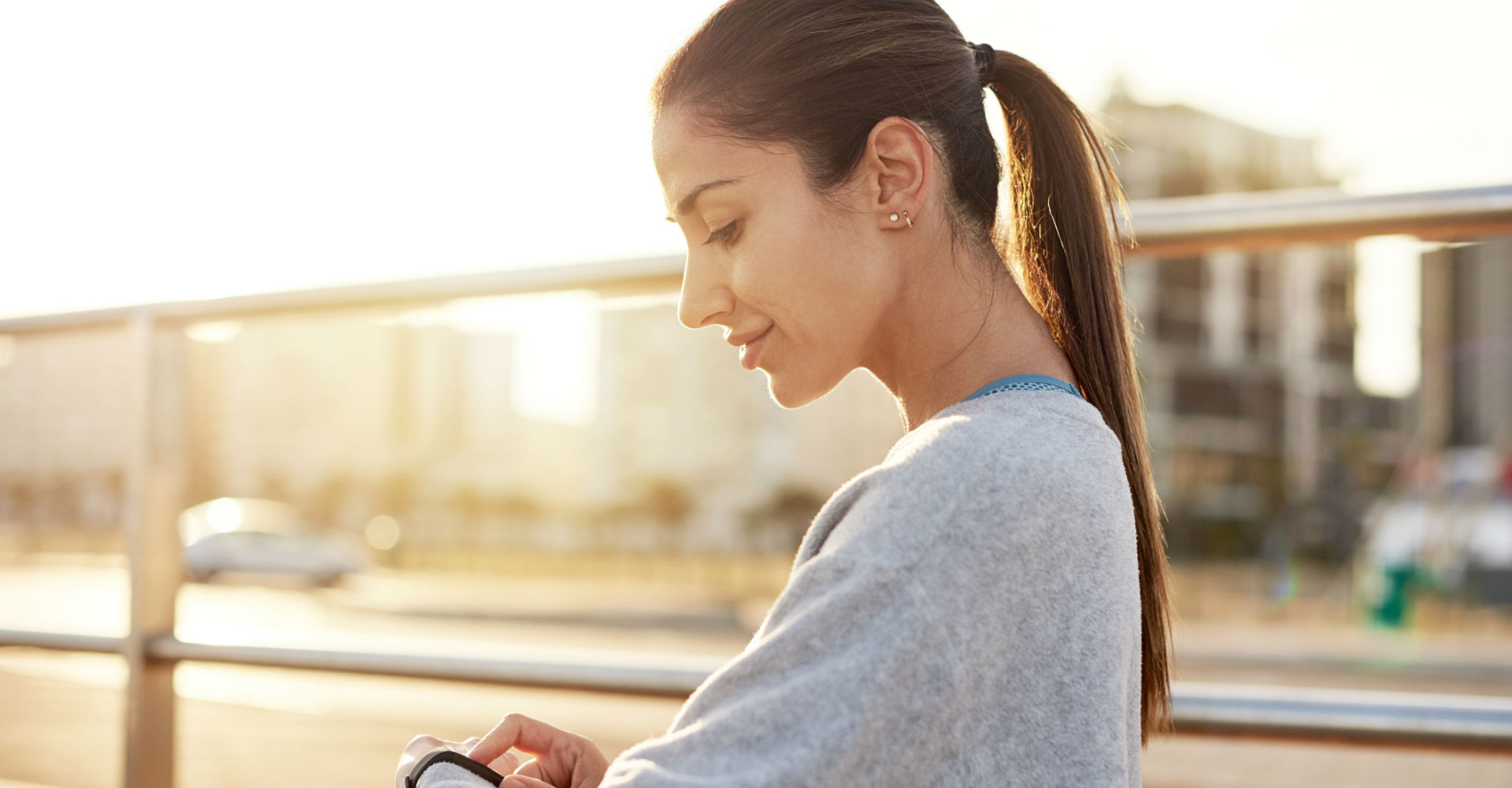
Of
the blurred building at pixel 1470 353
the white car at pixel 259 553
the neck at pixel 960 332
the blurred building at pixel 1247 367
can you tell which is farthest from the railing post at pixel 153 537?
the blurred building at pixel 1247 367

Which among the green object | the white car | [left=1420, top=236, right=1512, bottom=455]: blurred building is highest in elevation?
[left=1420, top=236, right=1512, bottom=455]: blurred building

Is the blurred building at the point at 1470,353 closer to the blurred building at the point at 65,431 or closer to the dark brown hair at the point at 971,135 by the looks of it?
the blurred building at the point at 65,431

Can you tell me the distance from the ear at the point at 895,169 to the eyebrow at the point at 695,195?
11 centimetres

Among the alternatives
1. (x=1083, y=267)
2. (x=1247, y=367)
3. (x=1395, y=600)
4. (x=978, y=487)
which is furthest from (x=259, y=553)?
(x=1247, y=367)

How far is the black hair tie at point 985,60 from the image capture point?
1.24 meters

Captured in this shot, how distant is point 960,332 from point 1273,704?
0.53m

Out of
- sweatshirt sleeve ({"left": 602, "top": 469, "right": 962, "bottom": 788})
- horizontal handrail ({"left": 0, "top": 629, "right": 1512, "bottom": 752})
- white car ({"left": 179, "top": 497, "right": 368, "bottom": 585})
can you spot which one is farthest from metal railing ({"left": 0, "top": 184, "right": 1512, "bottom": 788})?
white car ({"left": 179, "top": 497, "right": 368, "bottom": 585})

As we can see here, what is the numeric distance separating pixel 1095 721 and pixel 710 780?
29 cm

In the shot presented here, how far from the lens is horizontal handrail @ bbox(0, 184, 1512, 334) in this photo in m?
1.29

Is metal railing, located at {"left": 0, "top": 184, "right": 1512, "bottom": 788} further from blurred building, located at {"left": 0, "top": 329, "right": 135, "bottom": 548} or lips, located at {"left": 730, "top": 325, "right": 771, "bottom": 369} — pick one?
lips, located at {"left": 730, "top": 325, "right": 771, "bottom": 369}

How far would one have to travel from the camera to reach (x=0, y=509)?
2746 millimetres

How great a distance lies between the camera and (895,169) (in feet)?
3.68

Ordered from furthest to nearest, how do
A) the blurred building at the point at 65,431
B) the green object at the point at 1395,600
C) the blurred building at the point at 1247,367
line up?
the blurred building at the point at 1247,367
the green object at the point at 1395,600
the blurred building at the point at 65,431

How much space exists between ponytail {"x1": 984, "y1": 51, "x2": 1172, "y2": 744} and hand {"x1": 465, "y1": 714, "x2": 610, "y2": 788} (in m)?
0.52
